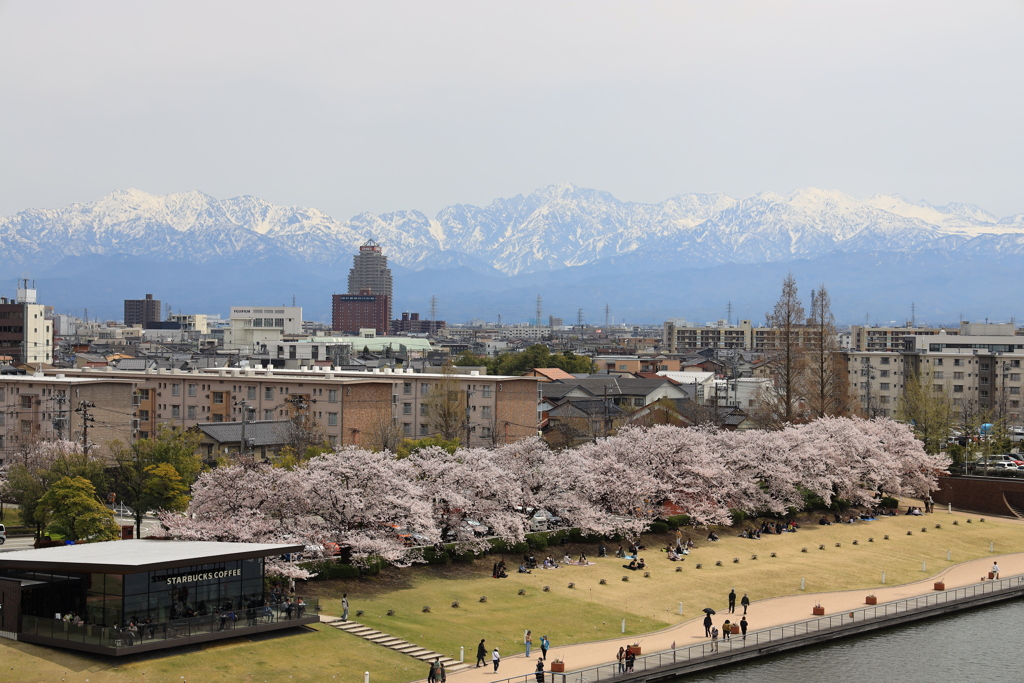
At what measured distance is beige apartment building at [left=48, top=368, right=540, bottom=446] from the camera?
7494 cm

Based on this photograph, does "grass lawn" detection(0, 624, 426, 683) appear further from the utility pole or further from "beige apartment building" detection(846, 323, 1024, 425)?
"beige apartment building" detection(846, 323, 1024, 425)

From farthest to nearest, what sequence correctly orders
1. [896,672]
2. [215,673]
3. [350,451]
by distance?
[350,451] < [896,672] < [215,673]

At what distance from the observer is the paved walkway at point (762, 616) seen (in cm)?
3591

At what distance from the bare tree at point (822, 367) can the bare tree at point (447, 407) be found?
2699 centimetres

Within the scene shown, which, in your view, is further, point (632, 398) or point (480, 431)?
point (632, 398)

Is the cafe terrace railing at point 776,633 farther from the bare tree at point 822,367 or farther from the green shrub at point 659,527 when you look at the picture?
the bare tree at point 822,367

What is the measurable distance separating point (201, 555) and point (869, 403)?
296 ft

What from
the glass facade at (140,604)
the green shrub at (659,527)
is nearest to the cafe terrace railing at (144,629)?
the glass facade at (140,604)

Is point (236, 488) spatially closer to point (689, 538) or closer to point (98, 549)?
point (98, 549)

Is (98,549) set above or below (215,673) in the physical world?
above

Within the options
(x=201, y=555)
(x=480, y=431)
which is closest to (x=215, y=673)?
(x=201, y=555)

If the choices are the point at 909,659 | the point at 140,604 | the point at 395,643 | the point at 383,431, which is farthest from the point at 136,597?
the point at 383,431

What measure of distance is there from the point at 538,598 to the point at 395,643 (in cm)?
904

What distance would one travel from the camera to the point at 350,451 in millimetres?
46844
